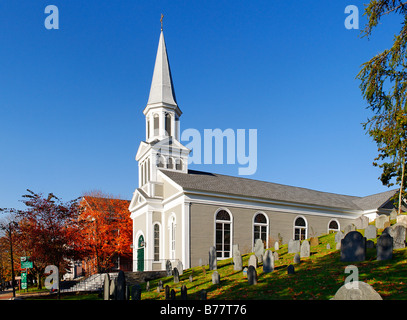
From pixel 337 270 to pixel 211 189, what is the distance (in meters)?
14.8

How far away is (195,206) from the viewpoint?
87.9 ft

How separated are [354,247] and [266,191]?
18118mm

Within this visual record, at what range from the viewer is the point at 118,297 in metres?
13.9

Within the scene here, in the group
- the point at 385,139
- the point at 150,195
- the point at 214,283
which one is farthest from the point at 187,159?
the point at 385,139

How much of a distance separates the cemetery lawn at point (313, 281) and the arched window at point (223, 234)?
28.9 ft

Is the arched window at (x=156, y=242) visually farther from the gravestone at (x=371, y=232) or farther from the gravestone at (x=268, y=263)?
the gravestone at (x=371, y=232)

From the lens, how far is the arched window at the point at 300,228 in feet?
105

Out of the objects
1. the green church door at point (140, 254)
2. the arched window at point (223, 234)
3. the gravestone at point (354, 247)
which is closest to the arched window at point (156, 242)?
the green church door at point (140, 254)

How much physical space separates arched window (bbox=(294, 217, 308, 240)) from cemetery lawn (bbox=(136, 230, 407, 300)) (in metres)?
13.5

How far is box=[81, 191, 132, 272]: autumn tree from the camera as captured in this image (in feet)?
128

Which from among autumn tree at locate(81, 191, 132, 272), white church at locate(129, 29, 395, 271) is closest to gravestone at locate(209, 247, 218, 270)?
white church at locate(129, 29, 395, 271)

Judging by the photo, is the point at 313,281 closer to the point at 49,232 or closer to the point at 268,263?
the point at 268,263

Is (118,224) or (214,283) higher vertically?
(118,224)

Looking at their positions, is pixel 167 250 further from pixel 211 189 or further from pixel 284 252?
pixel 284 252
